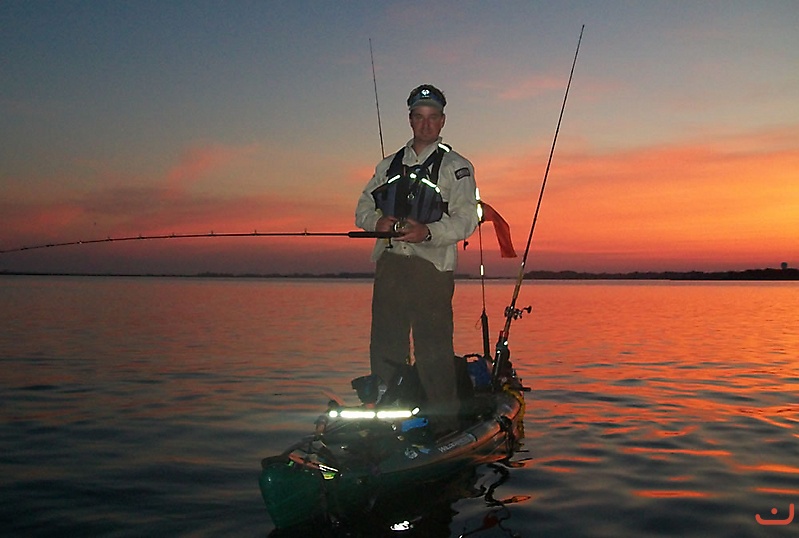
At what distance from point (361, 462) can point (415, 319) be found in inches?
60.8

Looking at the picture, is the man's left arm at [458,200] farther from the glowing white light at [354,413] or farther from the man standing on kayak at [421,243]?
the glowing white light at [354,413]

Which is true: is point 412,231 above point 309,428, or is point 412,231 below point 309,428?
above

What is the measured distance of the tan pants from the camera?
24.2 feet

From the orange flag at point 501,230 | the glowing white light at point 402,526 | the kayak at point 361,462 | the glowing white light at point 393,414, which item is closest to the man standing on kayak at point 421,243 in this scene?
the glowing white light at point 393,414

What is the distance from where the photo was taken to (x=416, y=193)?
7.18m

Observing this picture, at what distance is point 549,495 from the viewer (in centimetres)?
823

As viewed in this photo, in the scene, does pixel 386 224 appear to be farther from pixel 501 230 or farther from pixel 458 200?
pixel 501 230

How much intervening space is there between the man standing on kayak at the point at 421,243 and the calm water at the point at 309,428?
1.68 meters

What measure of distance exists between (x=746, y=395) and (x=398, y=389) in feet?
35.5

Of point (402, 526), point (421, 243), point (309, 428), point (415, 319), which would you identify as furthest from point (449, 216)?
point (309, 428)

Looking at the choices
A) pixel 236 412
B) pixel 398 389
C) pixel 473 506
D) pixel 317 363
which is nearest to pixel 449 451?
pixel 473 506

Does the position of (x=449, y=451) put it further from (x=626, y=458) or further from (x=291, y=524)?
(x=626, y=458)

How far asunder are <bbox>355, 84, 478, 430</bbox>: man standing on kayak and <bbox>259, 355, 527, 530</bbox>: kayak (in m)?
0.50

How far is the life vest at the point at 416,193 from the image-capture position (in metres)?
7.15
